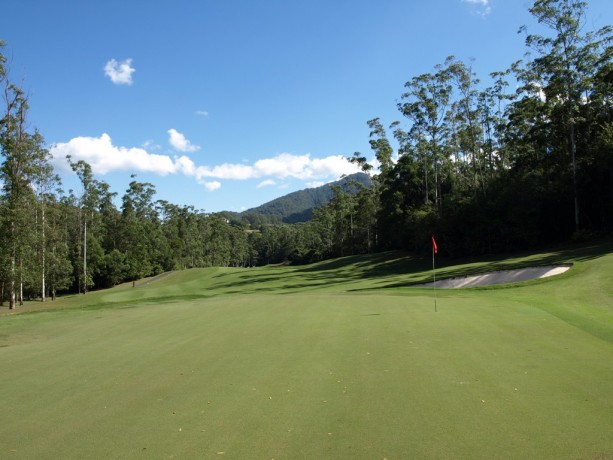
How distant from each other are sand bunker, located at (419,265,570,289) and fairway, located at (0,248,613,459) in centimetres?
987

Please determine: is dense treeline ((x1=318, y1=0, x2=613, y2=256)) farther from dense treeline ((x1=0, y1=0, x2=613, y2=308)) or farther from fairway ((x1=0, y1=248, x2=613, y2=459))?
fairway ((x1=0, y1=248, x2=613, y2=459))

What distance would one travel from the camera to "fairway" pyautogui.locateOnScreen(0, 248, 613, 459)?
471 cm

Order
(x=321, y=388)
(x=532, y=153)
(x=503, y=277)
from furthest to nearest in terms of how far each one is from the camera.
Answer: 1. (x=532, y=153)
2. (x=503, y=277)
3. (x=321, y=388)

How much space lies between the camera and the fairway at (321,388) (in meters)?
4.71

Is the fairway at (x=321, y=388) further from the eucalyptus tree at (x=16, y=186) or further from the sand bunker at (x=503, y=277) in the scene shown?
the eucalyptus tree at (x=16, y=186)

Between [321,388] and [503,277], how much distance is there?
2058cm

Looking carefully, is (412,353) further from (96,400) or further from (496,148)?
(496,148)

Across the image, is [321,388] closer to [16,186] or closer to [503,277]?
[503,277]

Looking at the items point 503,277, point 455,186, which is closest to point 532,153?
point 455,186

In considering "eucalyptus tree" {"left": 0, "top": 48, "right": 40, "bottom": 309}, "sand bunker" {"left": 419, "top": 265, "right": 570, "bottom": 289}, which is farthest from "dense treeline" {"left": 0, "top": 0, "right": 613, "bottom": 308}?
"sand bunker" {"left": 419, "top": 265, "right": 570, "bottom": 289}

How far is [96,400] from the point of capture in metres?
6.45

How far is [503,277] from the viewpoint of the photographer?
2428 centimetres

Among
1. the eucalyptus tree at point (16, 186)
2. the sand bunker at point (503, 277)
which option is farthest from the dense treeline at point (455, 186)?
the sand bunker at point (503, 277)

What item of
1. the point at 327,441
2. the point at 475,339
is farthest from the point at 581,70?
the point at 327,441
